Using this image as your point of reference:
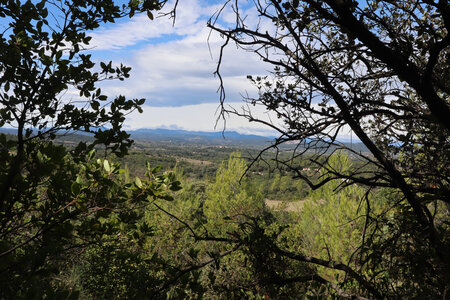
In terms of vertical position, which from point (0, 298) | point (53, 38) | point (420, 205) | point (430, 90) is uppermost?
point (53, 38)

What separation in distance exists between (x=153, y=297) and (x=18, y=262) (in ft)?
3.02

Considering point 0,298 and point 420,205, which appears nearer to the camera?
point 0,298

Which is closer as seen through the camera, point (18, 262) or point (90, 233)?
point (18, 262)

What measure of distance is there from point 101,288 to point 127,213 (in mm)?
7235

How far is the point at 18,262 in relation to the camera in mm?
1542

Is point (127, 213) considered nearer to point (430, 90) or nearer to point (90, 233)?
point (90, 233)

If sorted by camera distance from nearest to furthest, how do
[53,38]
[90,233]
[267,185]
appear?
[90,233], [53,38], [267,185]

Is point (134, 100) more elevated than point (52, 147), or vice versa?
point (134, 100)

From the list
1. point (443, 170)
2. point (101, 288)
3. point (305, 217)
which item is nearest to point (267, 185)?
point (305, 217)

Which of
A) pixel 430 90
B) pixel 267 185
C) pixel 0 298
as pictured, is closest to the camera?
pixel 0 298

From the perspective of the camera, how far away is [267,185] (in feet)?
232

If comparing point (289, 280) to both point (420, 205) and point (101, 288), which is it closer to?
point (420, 205)

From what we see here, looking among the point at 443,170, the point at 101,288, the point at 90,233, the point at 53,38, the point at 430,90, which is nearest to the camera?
the point at 430,90

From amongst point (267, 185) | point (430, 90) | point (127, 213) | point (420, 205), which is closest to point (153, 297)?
point (127, 213)
